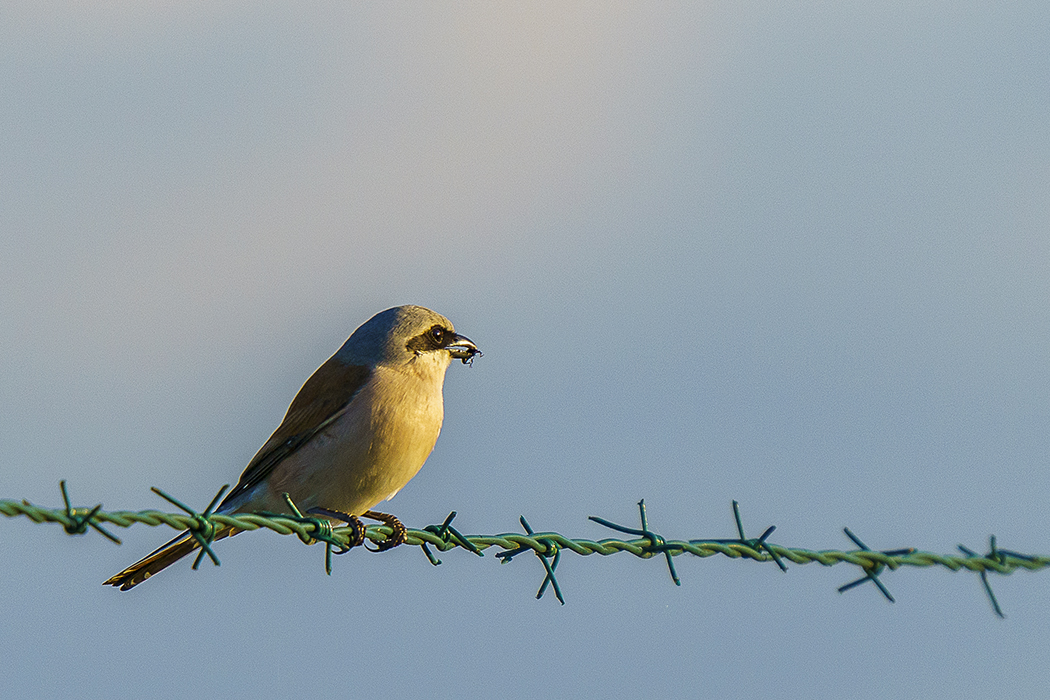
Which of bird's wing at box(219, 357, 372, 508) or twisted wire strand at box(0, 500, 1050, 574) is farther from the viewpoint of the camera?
bird's wing at box(219, 357, 372, 508)

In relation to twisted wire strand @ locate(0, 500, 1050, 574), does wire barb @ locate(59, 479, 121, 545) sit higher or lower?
higher

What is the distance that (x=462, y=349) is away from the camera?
766 cm

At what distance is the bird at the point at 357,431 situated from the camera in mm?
6789

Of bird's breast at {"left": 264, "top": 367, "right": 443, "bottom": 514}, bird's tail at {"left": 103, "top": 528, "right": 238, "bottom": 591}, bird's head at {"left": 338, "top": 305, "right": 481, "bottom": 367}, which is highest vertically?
bird's head at {"left": 338, "top": 305, "right": 481, "bottom": 367}

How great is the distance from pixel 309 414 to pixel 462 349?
1.12m

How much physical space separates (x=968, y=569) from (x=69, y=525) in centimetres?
370

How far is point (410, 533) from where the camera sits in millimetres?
4785

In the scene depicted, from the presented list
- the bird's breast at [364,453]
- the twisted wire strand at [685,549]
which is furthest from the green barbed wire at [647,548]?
the bird's breast at [364,453]

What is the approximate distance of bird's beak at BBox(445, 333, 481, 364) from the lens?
7.61 meters

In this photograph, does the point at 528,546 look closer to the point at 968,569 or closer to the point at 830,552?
the point at 830,552

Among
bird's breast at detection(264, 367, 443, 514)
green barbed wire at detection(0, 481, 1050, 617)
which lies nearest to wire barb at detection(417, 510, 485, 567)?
green barbed wire at detection(0, 481, 1050, 617)

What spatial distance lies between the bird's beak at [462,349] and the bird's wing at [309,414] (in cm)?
65

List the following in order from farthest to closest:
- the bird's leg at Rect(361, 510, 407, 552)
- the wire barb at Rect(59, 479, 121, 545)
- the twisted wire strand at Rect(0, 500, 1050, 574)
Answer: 1. the bird's leg at Rect(361, 510, 407, 552)
2. the twisted wire strand at Rect(0, 500, 1050, 574)
3. the wire barb at Rect(59, 479, 121, 545)

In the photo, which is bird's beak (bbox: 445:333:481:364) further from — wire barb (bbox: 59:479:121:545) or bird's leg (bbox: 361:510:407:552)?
wire barb (bbox: 59:479:121:545)
